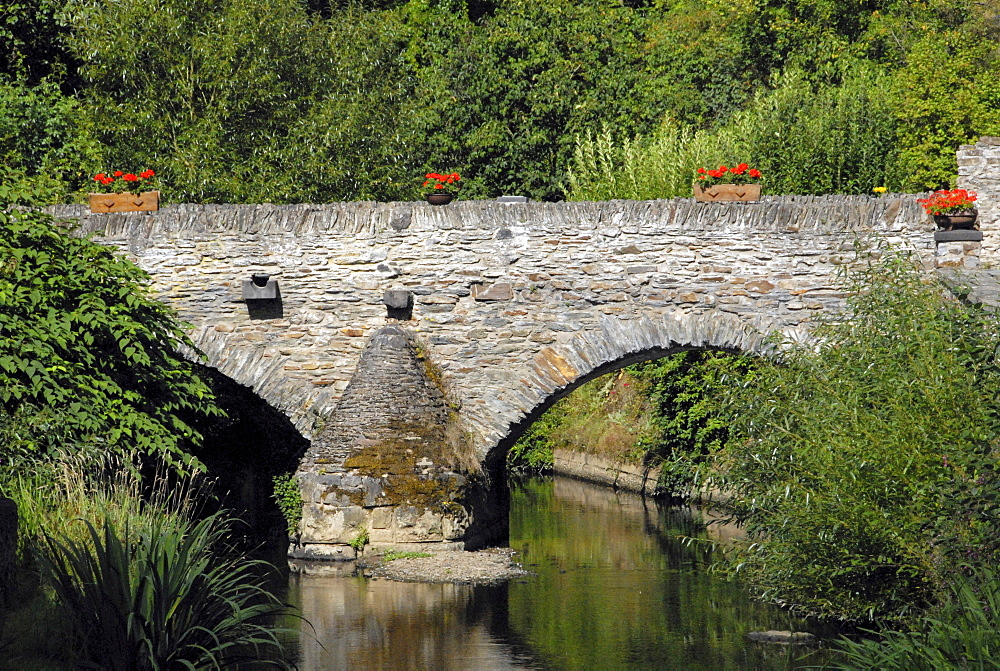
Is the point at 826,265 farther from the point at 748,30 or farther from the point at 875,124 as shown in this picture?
the point at 748,30

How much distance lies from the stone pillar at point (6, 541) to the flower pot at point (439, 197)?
5558mm

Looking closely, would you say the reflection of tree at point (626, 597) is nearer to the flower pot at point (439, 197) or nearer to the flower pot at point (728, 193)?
the flower pot at point (728, 193)

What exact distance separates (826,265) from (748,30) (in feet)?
44.2

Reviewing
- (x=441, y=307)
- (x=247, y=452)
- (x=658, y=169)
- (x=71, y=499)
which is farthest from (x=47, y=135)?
(x=71, y=499)

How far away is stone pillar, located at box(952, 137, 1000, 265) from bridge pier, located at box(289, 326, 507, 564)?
4.56 m

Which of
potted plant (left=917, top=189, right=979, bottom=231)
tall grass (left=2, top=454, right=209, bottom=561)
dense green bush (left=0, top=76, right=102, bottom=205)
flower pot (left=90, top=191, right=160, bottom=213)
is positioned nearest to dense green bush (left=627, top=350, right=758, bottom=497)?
potted plant (left=917, top=189, right=979, bottom=231)

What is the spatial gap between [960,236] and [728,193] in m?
1.85

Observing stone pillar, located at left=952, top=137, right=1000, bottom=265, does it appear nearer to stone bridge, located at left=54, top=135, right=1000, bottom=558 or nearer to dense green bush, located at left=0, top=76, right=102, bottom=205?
stone bridge, located at left=54, top=135, right=1000, bottom=558

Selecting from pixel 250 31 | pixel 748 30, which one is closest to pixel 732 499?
pixel 250 31

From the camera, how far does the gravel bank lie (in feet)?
31.5

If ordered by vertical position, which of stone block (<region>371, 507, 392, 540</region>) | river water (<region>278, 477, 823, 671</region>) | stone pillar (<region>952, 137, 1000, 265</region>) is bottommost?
river water (<region>278, 477, 823, 671</region>)

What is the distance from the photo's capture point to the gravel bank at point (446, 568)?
31.5 ft

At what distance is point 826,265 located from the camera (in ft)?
31.0

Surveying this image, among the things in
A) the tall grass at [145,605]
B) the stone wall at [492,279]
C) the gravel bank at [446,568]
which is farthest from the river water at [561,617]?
the stone wall at [492,279]
